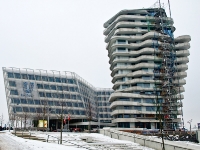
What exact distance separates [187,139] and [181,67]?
56.7m

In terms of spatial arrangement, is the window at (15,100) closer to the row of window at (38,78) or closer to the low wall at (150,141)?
the row of window at (38,78)

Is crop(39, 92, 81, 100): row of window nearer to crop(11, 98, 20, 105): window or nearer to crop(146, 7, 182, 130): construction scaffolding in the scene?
crop(11, 98, 20, 105): window

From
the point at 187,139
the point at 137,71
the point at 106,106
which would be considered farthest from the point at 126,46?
the point at 187,139

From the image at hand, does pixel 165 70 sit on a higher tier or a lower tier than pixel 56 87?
higher

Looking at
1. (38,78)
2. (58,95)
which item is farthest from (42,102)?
(38,78)

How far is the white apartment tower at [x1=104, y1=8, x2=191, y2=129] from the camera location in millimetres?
88081

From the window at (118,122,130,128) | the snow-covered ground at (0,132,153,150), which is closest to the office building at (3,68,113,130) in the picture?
the window at (118,122,130,128)

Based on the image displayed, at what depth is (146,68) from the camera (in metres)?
93.8

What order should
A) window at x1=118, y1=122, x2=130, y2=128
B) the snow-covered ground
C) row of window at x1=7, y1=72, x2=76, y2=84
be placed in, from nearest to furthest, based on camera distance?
the snow-covered ground → window at x1=118, y1=122, x2=130, y2=128 → row of window at x1=7, y1=72, x2=76, y2=84

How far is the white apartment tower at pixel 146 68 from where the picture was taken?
88.1 m

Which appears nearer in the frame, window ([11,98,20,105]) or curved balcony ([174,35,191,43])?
window ([11,98,20,105])

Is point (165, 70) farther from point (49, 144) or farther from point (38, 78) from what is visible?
point (49, 144)

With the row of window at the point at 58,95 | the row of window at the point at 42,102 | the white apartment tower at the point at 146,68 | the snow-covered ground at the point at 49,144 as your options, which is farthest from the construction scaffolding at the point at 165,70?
the snow-covered ground at the point at 49,144

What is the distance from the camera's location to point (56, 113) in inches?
3743
